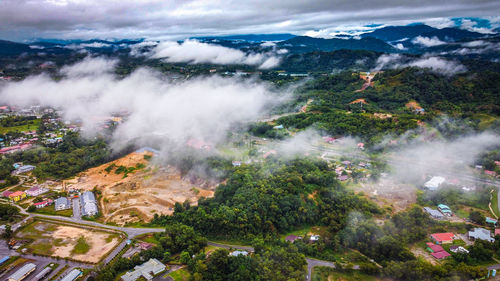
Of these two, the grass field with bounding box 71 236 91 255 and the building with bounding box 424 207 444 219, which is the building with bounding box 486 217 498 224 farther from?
the grass field with bounding box 71 236 91 255

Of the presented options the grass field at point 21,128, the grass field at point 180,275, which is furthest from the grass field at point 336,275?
the grass field at point 21,128

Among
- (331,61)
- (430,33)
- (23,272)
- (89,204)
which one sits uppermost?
(430,33)

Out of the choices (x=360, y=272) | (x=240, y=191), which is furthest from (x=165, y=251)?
(x=360, y=272)

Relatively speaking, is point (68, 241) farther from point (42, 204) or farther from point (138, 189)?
point (138, 189)

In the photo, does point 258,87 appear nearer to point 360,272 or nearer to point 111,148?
point 111,148

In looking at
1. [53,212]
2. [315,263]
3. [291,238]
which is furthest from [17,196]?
[315,263]
